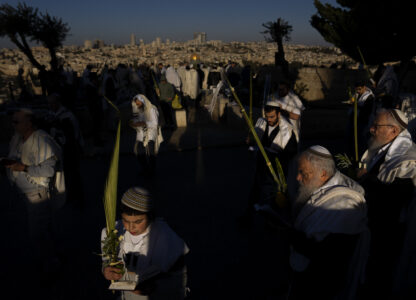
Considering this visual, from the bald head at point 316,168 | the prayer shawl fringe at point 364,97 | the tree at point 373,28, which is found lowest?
the bald head at point 316,168

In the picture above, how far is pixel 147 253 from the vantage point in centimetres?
191

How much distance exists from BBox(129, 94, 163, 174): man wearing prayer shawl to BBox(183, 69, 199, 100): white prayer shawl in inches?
313

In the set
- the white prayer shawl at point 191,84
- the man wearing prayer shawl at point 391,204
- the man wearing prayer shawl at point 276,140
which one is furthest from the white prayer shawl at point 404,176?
the white prayer shawl at point 191,84

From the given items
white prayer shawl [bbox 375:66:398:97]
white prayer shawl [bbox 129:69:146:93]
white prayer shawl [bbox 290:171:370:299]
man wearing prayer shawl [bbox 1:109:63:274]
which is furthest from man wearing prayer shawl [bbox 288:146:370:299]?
white prayer shawl [bbox 129:69:146:93]

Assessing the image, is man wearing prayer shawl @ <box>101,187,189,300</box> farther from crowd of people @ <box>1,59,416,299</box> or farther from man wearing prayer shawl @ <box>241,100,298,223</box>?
man wearing prayer shawl @ <box>241,100,298,223</box>

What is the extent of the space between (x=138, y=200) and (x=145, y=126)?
3.94 metres

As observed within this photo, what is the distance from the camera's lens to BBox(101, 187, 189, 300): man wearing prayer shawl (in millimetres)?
1812

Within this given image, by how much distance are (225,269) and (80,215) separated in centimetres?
252

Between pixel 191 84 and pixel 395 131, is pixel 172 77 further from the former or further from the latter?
pixel 395 131

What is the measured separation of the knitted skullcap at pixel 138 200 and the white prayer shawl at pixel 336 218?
1.01 metres

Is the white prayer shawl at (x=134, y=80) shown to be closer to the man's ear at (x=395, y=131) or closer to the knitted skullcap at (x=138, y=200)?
the man's ear at (x=395, y=131)

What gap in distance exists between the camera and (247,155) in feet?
24.1

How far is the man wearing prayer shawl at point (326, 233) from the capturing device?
1856 millimetres

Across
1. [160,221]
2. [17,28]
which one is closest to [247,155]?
[160,221]
